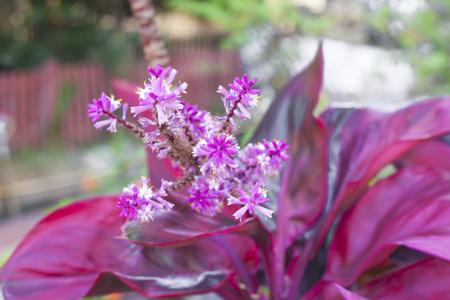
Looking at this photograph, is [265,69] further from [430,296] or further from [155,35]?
[430,296]

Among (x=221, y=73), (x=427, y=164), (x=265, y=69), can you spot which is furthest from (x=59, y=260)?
(x=221, y=73)

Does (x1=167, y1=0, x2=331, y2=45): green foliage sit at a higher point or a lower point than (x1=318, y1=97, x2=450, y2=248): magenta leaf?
lower

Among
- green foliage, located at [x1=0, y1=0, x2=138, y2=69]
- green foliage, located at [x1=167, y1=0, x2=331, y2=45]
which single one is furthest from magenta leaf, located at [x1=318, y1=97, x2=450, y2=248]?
green foliage, located at [x1=0, y1=0, x2=138, y2=69]

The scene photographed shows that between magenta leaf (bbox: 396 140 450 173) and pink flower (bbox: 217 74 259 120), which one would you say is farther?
magenta leaf (bbox: 396 140 450 173)

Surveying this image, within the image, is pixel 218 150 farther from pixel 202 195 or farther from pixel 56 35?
pixel 56 35

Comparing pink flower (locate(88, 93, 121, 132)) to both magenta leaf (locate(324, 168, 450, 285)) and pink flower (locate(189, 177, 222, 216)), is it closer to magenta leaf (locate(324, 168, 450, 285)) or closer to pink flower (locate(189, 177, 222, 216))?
pink flower (locate(189, 177, 222, 216))

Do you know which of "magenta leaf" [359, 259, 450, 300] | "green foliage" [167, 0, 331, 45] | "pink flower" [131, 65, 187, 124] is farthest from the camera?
"green foliage" [167, 0, 331, 45]

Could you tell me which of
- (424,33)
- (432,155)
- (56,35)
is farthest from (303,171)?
(56,35)

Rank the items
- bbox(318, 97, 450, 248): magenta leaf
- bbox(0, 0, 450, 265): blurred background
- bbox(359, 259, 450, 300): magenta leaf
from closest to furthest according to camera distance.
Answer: bbox(359, 259, 450, 300): magenta leaf
bbox(318, 97, 450, 248): magenta leaf
bbox(0, 0, 450, 265): blurred background
